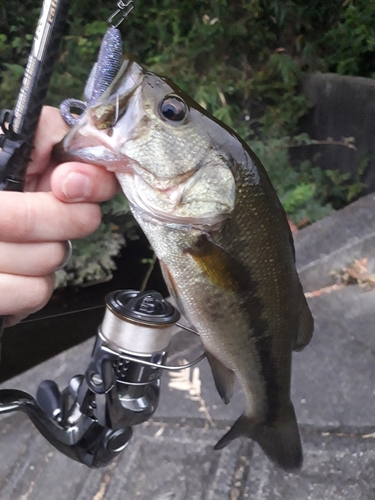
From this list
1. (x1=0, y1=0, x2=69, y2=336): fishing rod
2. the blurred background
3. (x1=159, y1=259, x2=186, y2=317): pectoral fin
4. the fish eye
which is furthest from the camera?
the blurred background

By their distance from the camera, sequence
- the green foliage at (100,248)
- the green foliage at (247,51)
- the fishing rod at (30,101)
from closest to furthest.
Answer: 1. the fishing rod at (30,101)
2. the green foliage at (100,248)
3. the green foliage at (247,51)

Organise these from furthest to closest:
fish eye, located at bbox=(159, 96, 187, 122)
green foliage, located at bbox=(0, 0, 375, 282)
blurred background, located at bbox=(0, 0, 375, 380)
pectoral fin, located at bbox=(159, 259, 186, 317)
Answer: green foliage, located at bbox=(0, 0, 375, 282) < blurred background, located at bbox=(0, 0, 375, 380) < pectoral fin, located at bbox=(159, 259, 186, 317) < fish eye, located at bbox=(159, 96, 187, 122)

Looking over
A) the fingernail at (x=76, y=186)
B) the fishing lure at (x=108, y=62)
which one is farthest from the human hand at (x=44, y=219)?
the fishing lure at (x=108, y=62)

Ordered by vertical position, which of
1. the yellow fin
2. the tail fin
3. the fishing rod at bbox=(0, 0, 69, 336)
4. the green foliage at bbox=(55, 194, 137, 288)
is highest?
the fishing rod at bbox=(0, 0, 69, 336)

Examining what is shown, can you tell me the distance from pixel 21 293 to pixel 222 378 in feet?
1.93

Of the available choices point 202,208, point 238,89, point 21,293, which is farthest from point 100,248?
point 202,208

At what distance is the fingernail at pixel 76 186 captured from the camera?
2.79 ft

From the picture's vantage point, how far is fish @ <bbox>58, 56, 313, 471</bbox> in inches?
33.5

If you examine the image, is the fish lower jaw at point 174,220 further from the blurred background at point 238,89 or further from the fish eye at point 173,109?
the blurred background at point 238,89

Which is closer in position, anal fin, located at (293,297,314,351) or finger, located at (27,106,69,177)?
finger, located at (27,106,69,177)

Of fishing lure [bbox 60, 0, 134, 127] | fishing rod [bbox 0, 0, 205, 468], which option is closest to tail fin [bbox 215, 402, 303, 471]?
fishing rod [bbox 0, 0, 205, 468]

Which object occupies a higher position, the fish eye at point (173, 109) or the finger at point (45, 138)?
the fish eye at point (173, 109)

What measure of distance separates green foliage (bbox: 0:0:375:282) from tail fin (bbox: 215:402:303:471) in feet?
7.65

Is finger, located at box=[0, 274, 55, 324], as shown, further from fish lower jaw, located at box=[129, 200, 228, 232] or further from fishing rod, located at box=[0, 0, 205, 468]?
fish lower jaw, located at box=[129, 200, 228, 232]
